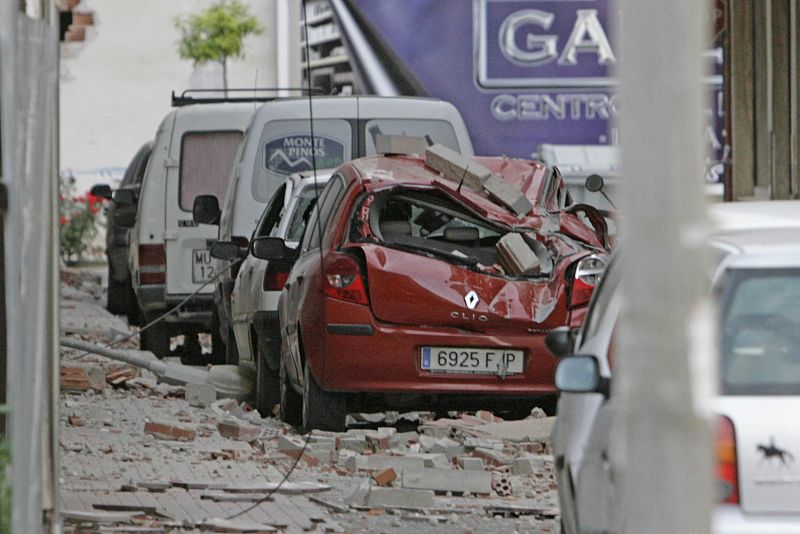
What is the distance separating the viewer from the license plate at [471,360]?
1079 cm

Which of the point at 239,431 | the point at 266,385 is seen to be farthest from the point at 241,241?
the point at 239,431

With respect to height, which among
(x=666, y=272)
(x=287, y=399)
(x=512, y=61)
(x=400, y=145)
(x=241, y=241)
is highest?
(x=512, y=61)

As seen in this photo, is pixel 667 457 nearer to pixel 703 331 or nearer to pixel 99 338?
pixel 703 331

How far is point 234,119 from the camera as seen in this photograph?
1705 centimetres

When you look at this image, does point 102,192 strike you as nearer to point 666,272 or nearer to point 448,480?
point 448,480

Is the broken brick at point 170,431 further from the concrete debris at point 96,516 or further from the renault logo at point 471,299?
the concrete debris at point 96,516

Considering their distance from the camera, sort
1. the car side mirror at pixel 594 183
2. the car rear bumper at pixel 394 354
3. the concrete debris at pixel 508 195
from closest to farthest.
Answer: the car rear bumper at pixel 394 354, the concrete debris at pixel 508 195, the car side mirror at pixel 594 183

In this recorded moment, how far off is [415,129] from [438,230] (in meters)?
3.17

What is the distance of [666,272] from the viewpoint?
12.6ft

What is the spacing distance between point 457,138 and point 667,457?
1060cm

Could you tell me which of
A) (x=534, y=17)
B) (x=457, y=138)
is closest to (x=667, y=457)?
(x=457, y=138)

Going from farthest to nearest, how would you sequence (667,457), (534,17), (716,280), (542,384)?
(534,17), (542,384), (716,280), (667,457)

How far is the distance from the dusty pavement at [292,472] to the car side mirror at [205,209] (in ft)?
7.30

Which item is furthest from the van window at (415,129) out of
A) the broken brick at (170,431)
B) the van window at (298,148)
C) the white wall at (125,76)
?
the white wall at (125,76)
